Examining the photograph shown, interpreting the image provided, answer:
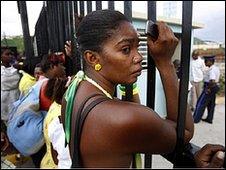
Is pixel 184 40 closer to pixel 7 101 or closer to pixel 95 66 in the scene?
pixel 95 66

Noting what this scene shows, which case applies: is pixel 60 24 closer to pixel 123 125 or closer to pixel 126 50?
pixel 126 50

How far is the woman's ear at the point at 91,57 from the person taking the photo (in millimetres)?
1109

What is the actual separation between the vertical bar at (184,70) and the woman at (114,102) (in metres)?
0.03

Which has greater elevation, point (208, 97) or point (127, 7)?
point (127, 7)

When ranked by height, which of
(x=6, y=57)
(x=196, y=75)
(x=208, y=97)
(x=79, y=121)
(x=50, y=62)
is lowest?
(x=208, y=97)

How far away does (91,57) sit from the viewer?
3.68 feet

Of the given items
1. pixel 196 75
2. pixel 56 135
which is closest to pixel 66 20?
pixel 56 135

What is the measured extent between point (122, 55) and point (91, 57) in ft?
0.43

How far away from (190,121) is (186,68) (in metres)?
0.20

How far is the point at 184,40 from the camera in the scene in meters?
1.05

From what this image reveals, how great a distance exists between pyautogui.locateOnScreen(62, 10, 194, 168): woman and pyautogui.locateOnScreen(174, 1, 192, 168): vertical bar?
26 millimetres

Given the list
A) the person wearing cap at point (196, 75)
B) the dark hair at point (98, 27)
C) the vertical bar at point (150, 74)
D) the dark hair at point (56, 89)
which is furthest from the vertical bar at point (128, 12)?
the person wearing cap at point (196, 75)

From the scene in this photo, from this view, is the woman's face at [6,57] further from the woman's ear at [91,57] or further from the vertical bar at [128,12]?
the woman's ear at [91,57]

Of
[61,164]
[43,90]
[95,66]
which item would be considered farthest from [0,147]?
[95,66]
